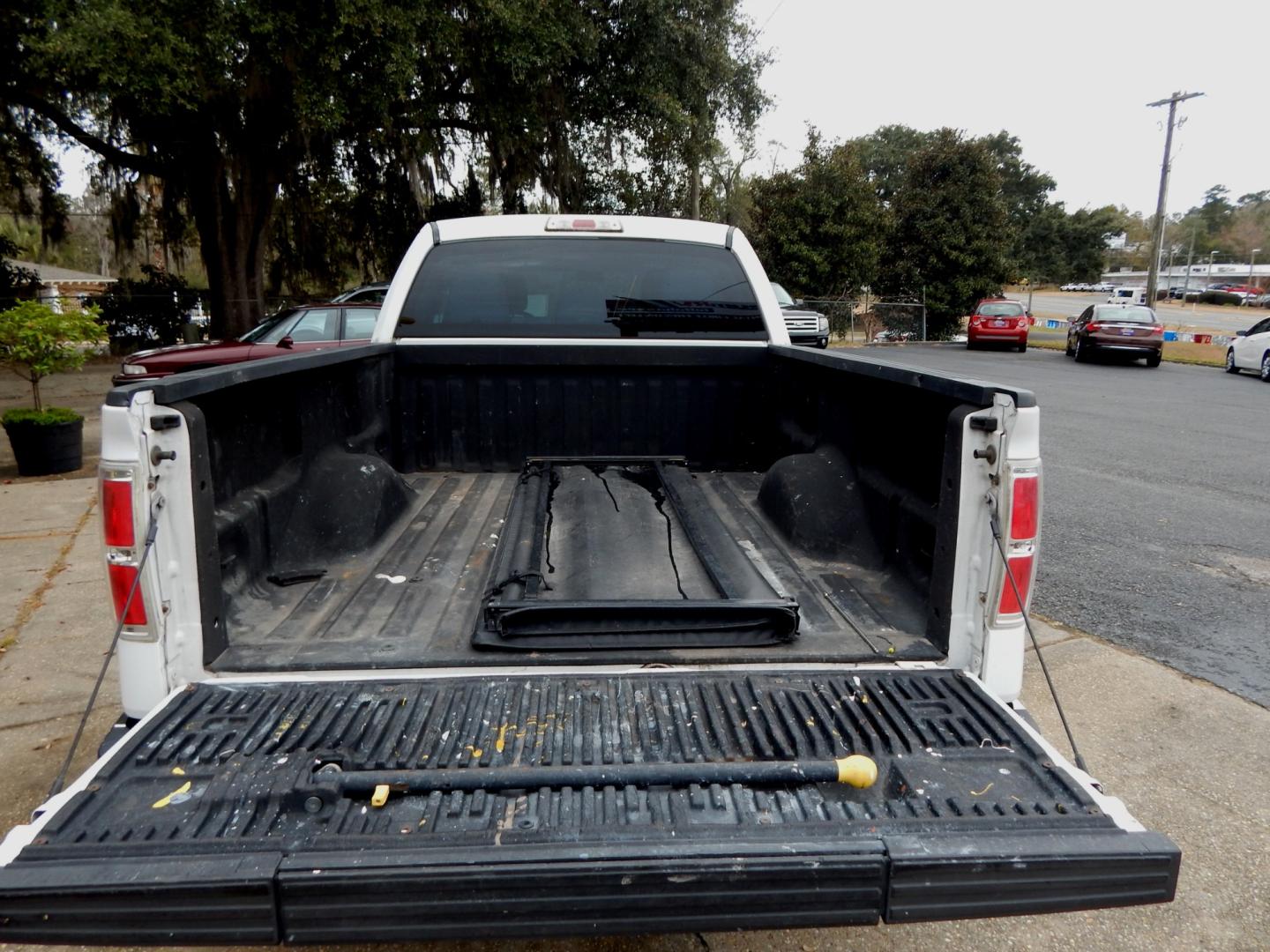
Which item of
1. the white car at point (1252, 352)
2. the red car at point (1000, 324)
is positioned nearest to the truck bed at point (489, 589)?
the white car at point (1252, 352)

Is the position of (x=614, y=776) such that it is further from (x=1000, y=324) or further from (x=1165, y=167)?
(x=1165, y=167)

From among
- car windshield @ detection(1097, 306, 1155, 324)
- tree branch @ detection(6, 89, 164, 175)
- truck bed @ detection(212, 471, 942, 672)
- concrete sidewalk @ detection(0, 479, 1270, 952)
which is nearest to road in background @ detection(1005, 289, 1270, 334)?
car windshield @ detection(1097, 306, 1155, 324)

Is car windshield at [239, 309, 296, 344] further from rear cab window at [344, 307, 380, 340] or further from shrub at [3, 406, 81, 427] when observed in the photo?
shrub at [3, 406, 81, 427]

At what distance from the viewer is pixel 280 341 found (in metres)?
10.9

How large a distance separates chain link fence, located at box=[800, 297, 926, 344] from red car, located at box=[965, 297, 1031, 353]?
365cm

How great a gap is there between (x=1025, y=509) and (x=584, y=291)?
281 cm

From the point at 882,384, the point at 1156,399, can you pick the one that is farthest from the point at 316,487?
the point at 1156,399

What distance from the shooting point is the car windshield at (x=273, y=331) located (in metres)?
11.2

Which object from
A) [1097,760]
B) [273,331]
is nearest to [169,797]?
[1097,760]

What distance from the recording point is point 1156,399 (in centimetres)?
1656

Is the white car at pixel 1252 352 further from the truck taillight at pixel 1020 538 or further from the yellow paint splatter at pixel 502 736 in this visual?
the yellow paint splatter at pixel 502 736

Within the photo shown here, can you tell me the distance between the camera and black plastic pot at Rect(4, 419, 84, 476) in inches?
342

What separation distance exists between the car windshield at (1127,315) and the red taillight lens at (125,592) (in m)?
26.1

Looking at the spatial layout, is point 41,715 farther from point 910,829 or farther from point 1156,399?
point 1156,399
